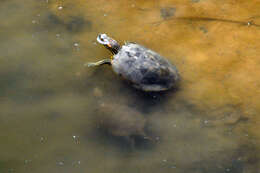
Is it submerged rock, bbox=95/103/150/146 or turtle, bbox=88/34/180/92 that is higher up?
turtle, bbox=88/34/180/92

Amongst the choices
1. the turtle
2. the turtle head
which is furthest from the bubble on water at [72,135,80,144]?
the turtle head

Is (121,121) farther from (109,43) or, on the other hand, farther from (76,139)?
(109,43)

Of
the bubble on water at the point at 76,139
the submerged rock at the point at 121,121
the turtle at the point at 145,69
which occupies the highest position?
the turtle at the point at 145,69

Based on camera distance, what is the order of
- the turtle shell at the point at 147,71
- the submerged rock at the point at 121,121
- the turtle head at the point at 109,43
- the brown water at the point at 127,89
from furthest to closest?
the turtle head at the point at 109,43 < the turtle shell at the point at 147,71 < the submerged rock at the point at 121,121 < the brown water at the point at 127,89

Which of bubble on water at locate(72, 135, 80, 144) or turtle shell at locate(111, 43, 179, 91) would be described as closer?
bubble on water at locate(72, 135, 80, 144)

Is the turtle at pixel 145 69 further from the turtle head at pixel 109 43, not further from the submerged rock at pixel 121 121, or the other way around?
the submerged rock at pixel 121 121

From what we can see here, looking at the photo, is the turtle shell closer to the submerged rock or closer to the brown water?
the brown water

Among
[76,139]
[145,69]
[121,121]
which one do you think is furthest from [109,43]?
[76,139]

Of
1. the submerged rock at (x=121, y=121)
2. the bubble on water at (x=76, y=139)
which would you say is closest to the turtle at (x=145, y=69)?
the submerged rock at (x=121, y=121)
